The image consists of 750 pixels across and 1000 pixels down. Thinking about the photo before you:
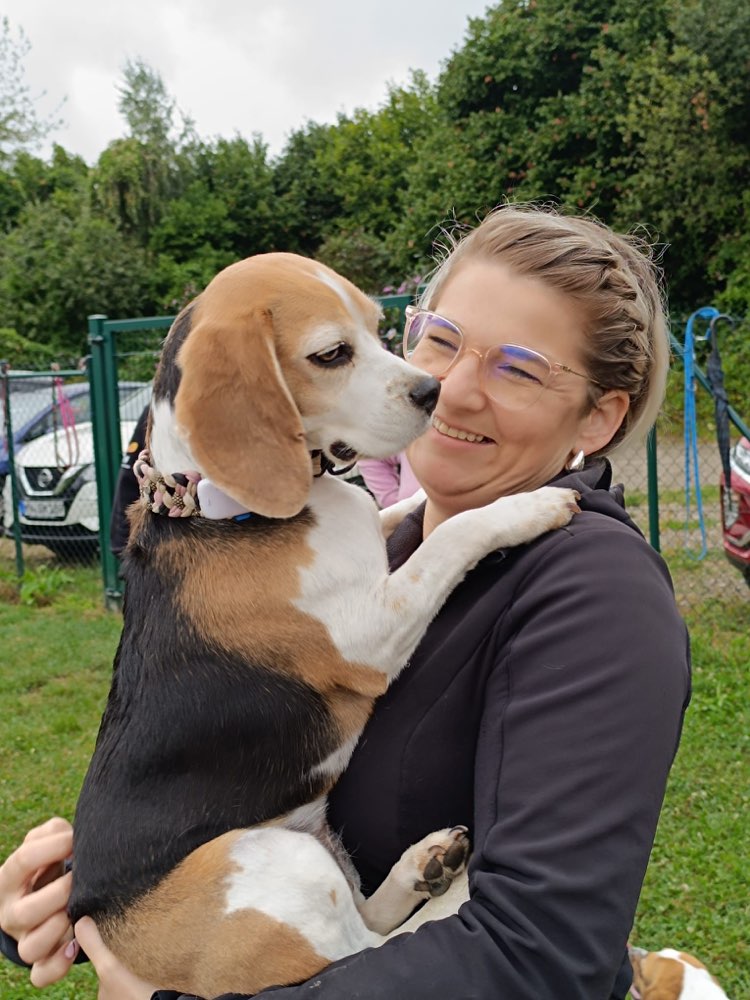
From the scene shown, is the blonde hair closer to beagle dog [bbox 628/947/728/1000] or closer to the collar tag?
the collar tag

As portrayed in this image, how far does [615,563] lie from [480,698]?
0.30 meters

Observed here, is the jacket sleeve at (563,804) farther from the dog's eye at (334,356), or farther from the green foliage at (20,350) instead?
the green foliage at (20,350)

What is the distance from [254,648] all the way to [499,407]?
667 mm

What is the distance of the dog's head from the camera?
195 cm

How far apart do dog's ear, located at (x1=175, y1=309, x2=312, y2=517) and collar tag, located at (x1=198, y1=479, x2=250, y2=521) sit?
6 cm

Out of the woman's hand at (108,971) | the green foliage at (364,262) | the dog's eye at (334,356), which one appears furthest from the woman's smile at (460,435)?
the green foliage at (364,262)

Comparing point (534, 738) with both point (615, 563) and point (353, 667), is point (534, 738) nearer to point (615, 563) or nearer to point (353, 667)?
point (615, 563)

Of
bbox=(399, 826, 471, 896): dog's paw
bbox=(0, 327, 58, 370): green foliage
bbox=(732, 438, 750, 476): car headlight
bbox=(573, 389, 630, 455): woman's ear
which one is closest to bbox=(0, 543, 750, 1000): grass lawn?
bbox=(399, 826, 471, 896): dog's paw

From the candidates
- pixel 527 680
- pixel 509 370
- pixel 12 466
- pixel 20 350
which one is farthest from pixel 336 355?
pixel 20 350

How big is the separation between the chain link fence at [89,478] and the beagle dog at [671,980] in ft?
17.0

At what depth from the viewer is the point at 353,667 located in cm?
182

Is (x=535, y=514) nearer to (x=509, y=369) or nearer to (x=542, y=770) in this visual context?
(x=509, y=369)

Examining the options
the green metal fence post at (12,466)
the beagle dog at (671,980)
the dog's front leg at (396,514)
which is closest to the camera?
the beagle dog at (671,980)

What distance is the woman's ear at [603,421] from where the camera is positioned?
1.92 metres
